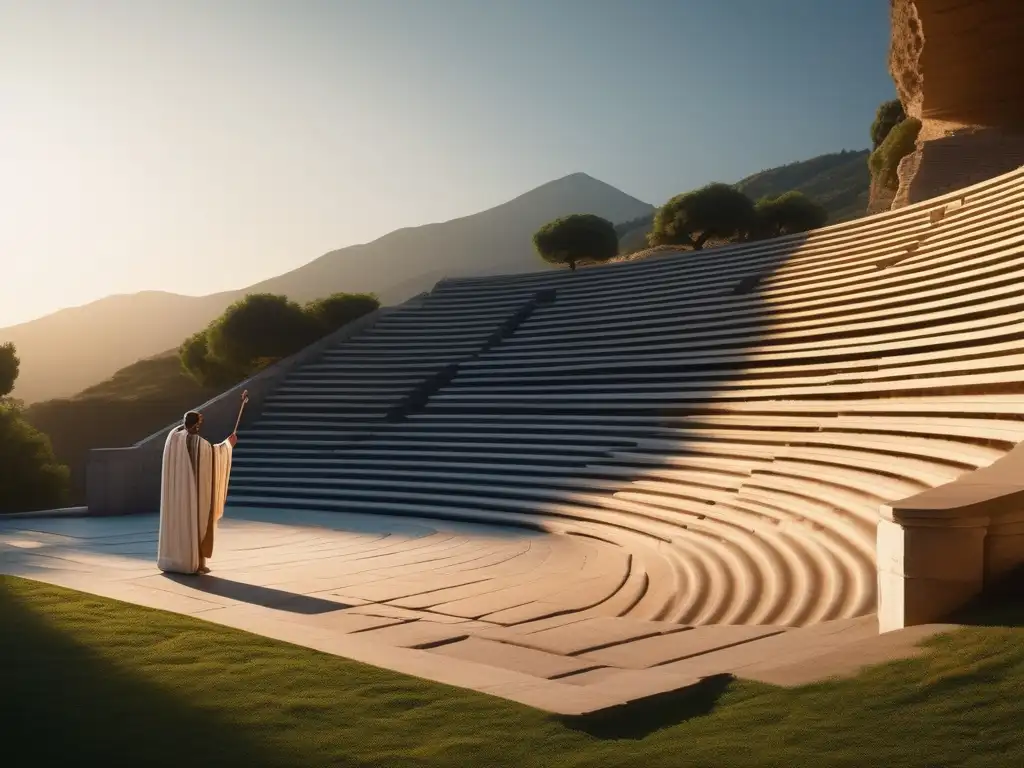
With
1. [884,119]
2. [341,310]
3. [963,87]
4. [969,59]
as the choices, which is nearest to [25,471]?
[341,310]

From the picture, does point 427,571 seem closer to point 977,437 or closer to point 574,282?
point 977,437

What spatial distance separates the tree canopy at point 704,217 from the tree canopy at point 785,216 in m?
0.81

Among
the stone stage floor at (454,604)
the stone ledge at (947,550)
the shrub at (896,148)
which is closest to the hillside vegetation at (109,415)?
the shrub at (896,148)

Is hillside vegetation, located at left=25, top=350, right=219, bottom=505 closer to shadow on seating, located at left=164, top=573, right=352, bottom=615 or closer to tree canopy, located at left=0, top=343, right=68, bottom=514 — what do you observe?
tree canopy, located at left=0, top=343, right=68, bottom=514

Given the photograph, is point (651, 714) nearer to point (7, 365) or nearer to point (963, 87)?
point (963, 87)

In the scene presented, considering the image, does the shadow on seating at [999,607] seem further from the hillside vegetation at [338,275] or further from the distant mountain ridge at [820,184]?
the distant mountain ridge at [820,184]

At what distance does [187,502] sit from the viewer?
28.2ft

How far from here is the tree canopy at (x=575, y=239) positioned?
110 feet

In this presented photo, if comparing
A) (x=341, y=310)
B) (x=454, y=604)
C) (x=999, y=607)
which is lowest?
(x=454, y=604)

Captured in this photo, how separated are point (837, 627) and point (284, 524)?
906 cm

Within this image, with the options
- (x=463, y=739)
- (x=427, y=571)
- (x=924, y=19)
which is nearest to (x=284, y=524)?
(x=427, y=571)

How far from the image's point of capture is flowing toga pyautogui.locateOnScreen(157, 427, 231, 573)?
8531 mm

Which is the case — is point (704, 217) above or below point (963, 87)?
below

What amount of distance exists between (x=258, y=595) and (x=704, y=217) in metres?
29.1
